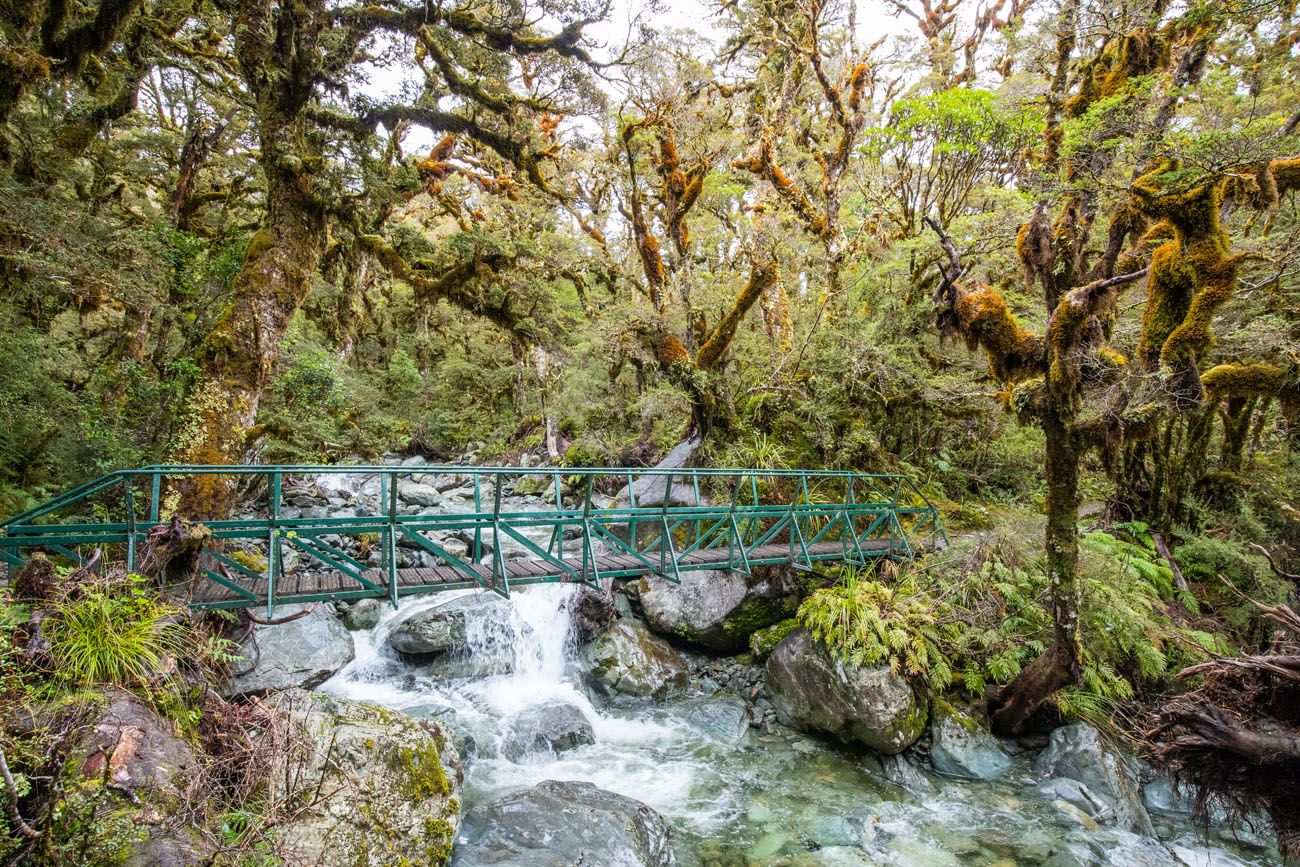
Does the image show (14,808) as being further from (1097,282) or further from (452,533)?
(452,533)

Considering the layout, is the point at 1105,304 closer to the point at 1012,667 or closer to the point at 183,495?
the point at 1012,667

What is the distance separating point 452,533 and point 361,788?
28.1ft

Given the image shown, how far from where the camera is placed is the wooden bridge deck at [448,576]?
5.23 metres

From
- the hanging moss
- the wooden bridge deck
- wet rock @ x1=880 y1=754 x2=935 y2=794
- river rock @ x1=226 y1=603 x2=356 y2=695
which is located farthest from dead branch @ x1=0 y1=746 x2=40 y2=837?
the hanging moss

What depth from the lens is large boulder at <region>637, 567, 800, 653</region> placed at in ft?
29.5

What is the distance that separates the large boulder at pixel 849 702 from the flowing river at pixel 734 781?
1.03 ft

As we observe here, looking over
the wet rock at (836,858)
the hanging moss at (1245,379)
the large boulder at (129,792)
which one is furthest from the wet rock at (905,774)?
the large boulder at (129,792)

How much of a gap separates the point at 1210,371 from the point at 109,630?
35.6 ft

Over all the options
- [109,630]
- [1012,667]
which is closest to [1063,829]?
[1012,667]

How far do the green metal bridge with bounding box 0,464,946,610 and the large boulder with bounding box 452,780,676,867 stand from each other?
2.13 meters

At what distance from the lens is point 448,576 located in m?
6.05

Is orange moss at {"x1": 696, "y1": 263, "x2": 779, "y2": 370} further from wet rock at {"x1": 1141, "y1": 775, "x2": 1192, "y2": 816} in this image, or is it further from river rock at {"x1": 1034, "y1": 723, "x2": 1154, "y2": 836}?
wet rock at {"x1": 1141, "y1": 775, "x2": 1192, "y2": 816}

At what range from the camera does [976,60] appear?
52.2 feet

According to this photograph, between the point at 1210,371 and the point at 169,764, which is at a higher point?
the point at 1210,371
